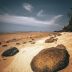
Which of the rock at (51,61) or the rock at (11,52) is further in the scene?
the rock at (11,52)

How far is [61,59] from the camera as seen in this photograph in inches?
182

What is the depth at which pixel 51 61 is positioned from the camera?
4.63 meters

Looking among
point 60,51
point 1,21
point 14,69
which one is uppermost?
point 1,21

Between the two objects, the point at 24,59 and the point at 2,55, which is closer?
the point at 24,59

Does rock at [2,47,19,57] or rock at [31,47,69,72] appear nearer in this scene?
rock at [31,47,69,72]

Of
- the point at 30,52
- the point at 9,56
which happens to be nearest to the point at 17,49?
the point at 9,56

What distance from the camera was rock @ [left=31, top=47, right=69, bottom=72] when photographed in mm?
4530

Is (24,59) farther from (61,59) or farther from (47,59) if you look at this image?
(61,59)

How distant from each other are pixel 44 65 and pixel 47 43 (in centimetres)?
177

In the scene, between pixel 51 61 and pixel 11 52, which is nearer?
pixel 51 61

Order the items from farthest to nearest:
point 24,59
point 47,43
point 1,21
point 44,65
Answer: point 1,21
point 47,43
point 24,59
point 44,65

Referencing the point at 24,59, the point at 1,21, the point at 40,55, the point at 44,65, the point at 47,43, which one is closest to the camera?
the point at 44,65

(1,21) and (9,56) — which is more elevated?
(1,21)

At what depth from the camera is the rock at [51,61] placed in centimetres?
453
